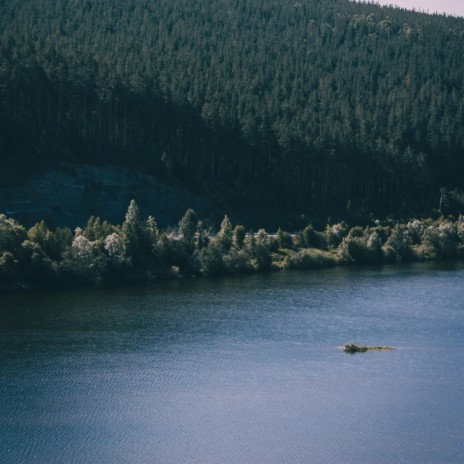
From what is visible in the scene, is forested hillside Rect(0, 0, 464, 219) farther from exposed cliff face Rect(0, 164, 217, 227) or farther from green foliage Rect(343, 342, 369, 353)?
green foliage Rect(343, 342, 369, 353)

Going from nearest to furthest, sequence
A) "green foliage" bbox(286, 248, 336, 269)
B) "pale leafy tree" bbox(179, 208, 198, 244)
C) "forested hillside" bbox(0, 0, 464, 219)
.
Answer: "pale leafy tree" bbox(179, 208, 198, 244) → "green foliage" bbox(286, 248, 336, 269) → "forested hillside" bbox(0, 0, 464, 219)

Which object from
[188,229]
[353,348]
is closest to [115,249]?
[188,229]

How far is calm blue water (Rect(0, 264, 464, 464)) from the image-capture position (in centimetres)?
5247

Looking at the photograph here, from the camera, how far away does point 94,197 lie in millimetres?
121875

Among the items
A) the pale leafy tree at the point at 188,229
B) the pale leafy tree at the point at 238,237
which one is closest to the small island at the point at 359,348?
the pale leafy tree at the point at 188,229

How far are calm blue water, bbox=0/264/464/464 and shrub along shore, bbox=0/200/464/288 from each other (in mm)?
4369

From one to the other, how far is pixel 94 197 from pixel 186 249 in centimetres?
1912

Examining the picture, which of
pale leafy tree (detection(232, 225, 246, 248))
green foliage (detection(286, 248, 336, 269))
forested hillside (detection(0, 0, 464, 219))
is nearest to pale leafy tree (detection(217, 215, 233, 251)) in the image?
pale leafy tree (detection(232, 225, 246, 248))

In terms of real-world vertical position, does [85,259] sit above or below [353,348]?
above

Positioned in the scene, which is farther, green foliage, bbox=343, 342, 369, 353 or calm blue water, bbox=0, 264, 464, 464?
green foliage, bbox=343, 342, 369, 353

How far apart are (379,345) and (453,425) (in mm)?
19649

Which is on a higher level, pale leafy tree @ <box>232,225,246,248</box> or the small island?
pale leafy tree @ <box>232,225,246,248</box>

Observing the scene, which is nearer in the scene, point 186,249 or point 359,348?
point 359,348

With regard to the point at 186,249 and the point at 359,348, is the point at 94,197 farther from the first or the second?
the point at 359,348
